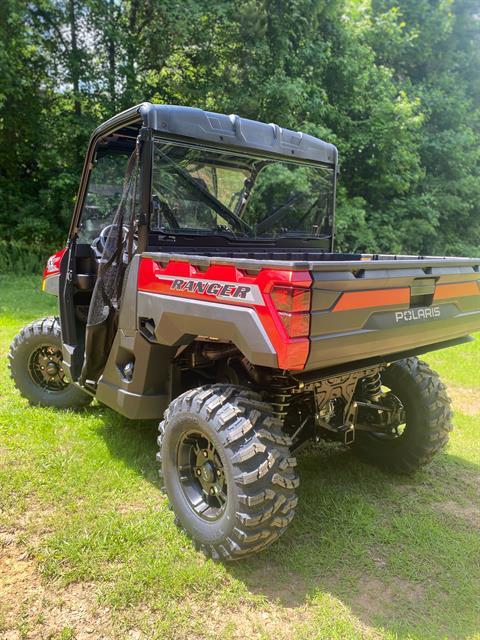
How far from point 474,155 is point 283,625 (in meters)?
15.7

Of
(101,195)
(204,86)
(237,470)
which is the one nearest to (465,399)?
(237,470)

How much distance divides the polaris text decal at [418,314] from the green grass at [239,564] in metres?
1.24


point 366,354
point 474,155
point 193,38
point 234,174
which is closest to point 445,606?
point 366,354

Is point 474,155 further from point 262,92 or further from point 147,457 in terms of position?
point 147,457

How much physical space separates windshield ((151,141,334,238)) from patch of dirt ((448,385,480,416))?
2.35 meters

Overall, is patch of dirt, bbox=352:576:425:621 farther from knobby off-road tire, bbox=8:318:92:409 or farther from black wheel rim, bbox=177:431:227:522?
knobby off-road tire, bbox=8:318:92:409

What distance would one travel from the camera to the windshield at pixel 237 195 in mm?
3094

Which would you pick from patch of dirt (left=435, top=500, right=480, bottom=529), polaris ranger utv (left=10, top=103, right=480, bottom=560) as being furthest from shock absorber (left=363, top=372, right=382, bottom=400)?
patch of dirt (left=435, top=500, right=480, bottom=529)

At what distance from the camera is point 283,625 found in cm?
224

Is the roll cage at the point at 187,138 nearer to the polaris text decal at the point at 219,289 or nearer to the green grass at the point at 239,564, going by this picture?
the polaris text decal at the point at 219,289

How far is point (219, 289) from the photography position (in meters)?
2.43

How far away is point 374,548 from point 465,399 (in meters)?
2.94

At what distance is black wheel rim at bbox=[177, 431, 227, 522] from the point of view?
2.69m

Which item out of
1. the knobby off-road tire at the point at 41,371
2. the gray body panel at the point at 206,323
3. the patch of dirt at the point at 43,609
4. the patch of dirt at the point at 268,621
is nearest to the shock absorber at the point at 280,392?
the gray body panel at the point at 206,323
